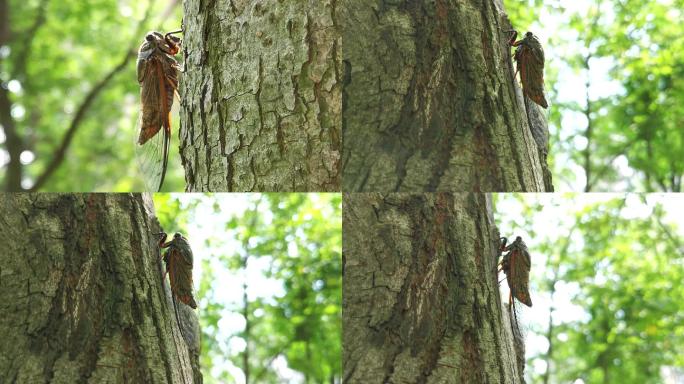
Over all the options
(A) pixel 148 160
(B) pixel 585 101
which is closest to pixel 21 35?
(B) pixel 585 101

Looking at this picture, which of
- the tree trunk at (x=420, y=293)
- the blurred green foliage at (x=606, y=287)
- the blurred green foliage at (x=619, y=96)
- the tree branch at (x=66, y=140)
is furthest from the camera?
the tree branch at (x=66, y=140)

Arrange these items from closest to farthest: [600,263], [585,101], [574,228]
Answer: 1. [574,228]
2. [600,263]
3. [585,101]

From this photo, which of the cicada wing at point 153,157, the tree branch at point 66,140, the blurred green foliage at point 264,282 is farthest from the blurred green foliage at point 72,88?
the blurred green foliage at point 264,282

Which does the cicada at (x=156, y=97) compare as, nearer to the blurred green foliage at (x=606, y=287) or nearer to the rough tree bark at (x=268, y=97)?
the rough tree bark at (x=268, y=97)

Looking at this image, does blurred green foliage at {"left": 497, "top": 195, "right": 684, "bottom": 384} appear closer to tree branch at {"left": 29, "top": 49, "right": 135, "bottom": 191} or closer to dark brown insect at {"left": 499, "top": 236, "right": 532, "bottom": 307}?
dark brown insect at {"left": 499, "top": 236, "right": 532, "bottom": 307}

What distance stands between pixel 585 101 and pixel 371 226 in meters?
1.63

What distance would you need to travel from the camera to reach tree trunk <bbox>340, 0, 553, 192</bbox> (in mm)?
758

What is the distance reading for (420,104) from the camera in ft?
2.52

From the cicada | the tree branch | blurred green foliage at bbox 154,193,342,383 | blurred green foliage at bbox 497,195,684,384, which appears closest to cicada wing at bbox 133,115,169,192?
the cicada

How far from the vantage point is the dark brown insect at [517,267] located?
81 centimetres

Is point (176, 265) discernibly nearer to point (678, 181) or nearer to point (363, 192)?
point (363, 192)

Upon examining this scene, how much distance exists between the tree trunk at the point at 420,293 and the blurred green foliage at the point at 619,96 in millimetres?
1138

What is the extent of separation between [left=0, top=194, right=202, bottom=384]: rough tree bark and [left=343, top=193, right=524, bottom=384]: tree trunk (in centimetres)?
21

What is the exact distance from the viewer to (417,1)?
0.79m
